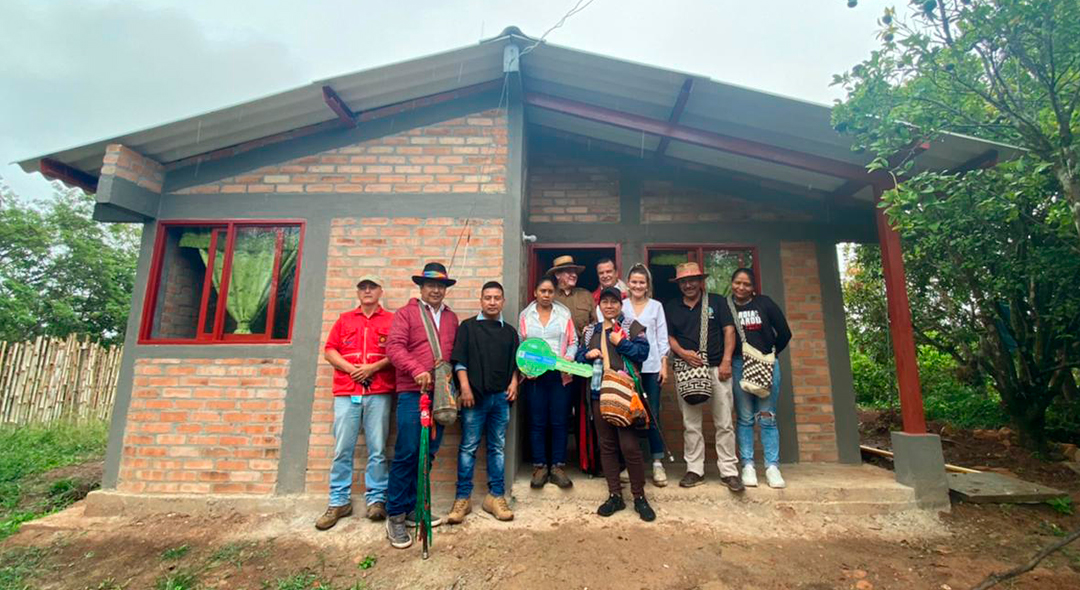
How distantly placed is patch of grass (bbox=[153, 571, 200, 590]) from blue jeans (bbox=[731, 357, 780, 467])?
3.86m

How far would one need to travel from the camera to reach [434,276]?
376 cm

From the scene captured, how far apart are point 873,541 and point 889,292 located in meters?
2.01

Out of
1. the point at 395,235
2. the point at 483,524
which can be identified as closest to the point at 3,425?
the point at 395,235

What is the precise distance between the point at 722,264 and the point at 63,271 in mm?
18305

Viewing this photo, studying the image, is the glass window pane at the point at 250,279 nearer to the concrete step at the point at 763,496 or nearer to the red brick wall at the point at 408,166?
the red brick wall at the point at 408,166

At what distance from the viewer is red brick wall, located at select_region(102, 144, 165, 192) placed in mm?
4074

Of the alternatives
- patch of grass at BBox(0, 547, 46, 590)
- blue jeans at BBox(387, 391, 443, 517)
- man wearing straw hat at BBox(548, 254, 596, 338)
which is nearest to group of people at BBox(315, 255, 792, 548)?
blue jeans at BBox(387, 391, 443, 517)

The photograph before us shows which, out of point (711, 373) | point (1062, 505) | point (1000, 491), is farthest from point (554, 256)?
point (1062, 505)

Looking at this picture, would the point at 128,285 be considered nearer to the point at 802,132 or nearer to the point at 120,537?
the point at 120,537

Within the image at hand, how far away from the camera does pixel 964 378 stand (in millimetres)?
8844

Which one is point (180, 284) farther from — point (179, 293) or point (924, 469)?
point (924, 469)

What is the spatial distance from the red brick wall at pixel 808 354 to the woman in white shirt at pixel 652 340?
5.99ft

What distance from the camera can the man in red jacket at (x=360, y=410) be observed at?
12.1 feet

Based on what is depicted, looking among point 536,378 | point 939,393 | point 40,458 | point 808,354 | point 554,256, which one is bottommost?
point 40,458
